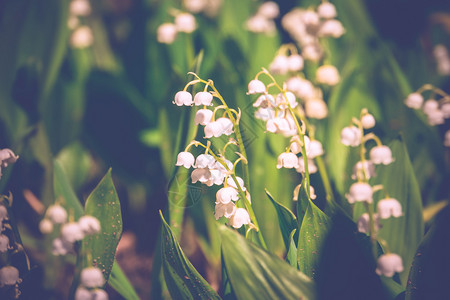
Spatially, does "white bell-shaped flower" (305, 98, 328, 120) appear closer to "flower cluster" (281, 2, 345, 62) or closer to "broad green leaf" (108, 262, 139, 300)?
"flower cluster" (281, 2, 345, 62)

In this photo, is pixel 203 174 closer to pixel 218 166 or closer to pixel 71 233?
pixel 218 166

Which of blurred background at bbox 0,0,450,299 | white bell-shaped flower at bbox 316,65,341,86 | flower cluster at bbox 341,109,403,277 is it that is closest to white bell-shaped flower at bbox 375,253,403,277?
flower cluster at bbox 341,109,403,277

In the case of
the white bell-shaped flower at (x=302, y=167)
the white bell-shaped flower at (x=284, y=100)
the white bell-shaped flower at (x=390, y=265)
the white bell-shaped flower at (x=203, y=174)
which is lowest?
the white bell-shaped flower at (x=390, y=265)

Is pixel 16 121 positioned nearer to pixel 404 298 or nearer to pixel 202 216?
pixel 202 216

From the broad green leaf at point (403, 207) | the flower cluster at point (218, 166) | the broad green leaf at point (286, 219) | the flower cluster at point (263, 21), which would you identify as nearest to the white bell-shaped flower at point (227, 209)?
the flower cluster at point (218, 166)

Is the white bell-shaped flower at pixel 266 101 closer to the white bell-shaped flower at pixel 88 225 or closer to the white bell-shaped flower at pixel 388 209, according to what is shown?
the white bell-shaped flower at pixel 388 209
